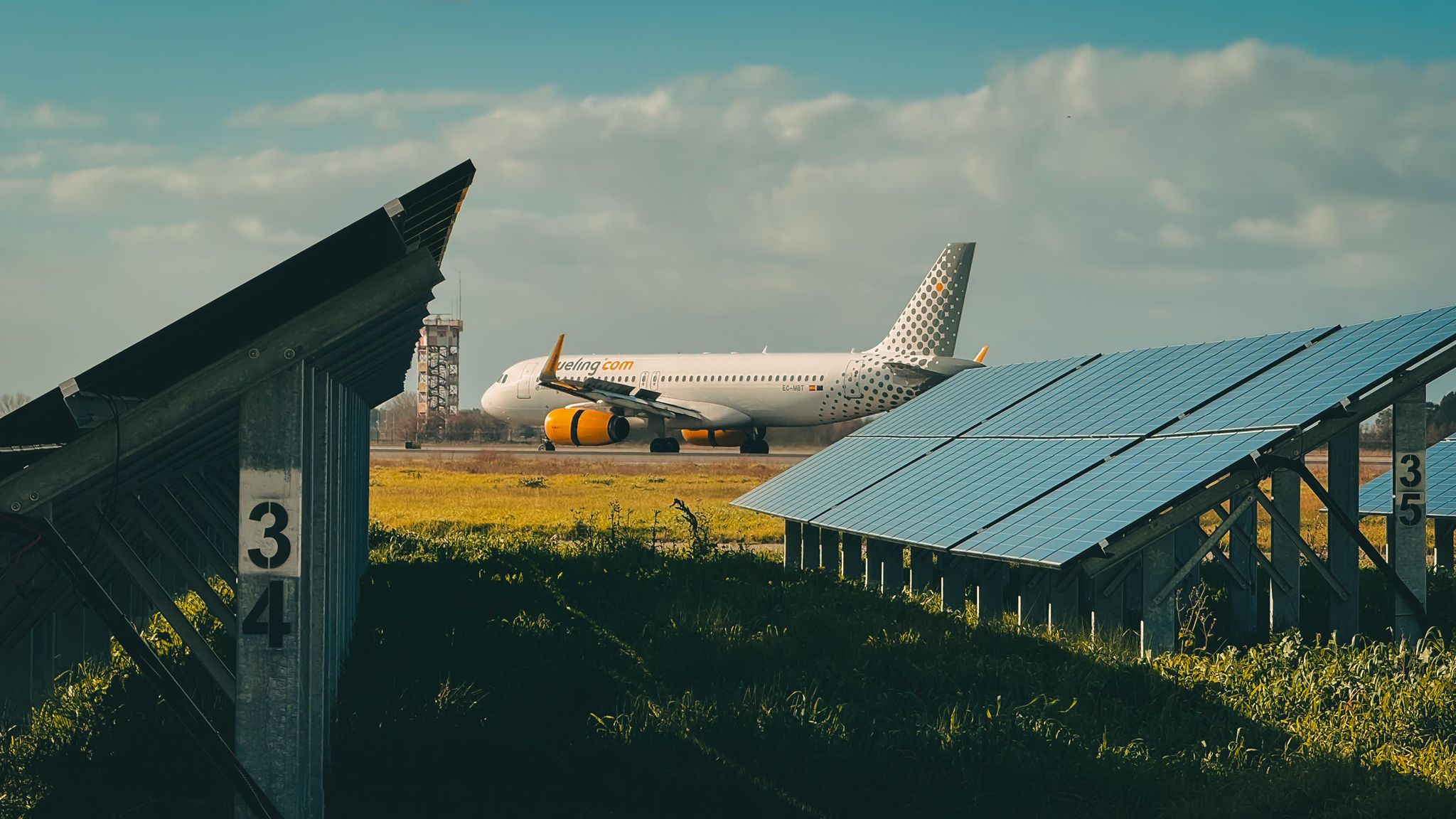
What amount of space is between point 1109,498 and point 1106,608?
1.09 meters

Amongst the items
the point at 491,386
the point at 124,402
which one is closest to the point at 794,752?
the point at 124,402

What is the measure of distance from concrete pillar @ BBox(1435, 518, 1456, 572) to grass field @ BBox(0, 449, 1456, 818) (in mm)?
5570

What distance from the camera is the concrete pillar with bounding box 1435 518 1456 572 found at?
16953 mm

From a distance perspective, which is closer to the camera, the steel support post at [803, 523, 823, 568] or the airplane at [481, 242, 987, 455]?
the steel support post at [803, 523, 823, 568]

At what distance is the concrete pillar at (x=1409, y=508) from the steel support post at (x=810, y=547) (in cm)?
765

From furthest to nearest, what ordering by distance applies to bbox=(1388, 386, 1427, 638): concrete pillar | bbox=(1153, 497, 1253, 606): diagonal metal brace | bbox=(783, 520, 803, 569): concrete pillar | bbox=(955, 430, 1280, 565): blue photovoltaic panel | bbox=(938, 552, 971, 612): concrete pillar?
bbox=(783, 520, 803, 569): concrete pillar → bbox=(938, 552, 971, 612): concrete pillar → bbox=(1388, 386, 1427, 638): concrete pillar → bbox=(1153, 497, 1253, 606): diagonal metal brace → bbox=(955, 430, 1280, 565): blue photovoltaic panel

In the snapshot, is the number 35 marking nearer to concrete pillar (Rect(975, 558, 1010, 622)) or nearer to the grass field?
the grass field

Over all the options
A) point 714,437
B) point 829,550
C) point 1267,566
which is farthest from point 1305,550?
point 714,437

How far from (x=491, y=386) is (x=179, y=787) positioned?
162 ft

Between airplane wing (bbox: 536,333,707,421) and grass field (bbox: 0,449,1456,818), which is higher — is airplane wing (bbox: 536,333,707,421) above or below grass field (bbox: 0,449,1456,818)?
above

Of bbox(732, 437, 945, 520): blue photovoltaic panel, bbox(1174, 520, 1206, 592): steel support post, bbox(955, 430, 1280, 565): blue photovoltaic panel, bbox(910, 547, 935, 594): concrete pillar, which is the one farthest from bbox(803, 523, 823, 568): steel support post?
bbox(955, 430, 1280, 565): blue photovoltaic panel

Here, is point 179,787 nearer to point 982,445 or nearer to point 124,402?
point 124,402

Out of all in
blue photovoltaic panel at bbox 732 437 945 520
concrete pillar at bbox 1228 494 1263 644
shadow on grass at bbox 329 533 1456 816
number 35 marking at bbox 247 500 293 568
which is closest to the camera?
number 35 marking at bbox 247 500 293 568

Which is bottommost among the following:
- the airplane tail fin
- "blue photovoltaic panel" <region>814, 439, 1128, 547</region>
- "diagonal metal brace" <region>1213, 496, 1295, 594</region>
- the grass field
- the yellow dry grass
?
the yellow dry grass
